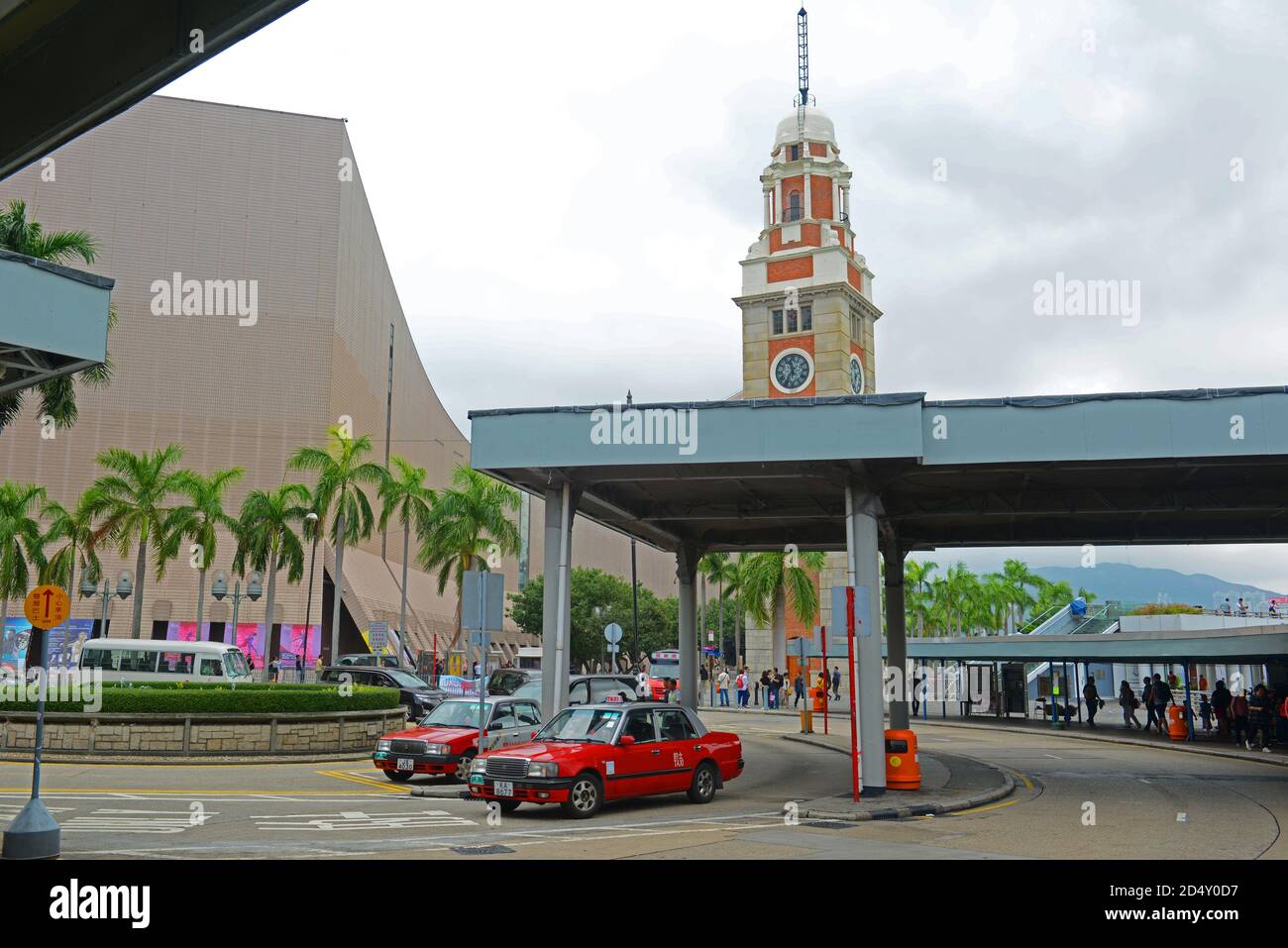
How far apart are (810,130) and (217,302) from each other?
45.3 m

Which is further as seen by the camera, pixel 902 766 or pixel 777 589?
pixel 777 589

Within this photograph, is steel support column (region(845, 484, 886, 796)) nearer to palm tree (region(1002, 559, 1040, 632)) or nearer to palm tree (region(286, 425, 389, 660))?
palm tree (region(286, 425, 389, 660))

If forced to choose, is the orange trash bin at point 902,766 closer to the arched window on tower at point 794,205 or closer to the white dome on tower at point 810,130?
the arched window on tower at point 794,205

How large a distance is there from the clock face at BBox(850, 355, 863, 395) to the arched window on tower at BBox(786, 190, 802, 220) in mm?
11269

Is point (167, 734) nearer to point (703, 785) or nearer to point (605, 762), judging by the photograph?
point (605, 762)

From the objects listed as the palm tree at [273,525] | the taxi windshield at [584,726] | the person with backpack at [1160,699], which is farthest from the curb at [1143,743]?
the palm tree at [273,525]

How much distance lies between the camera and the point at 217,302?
80375 millimetres

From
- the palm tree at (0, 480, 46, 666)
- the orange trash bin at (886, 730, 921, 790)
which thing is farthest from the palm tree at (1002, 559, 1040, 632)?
the orange trash bin at (886, 730, 921, 790)

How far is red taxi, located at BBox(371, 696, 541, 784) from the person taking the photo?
1917 cm

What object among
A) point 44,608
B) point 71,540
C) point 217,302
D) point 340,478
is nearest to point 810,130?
point 217,302

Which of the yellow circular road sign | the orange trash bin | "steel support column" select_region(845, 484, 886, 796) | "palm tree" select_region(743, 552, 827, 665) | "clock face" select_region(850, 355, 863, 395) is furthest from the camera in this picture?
"clock face" select_region(850, 355, 863, 395)

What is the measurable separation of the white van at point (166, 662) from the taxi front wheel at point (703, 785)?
21678 mm
